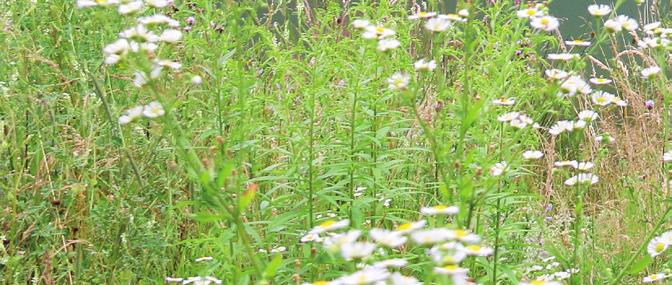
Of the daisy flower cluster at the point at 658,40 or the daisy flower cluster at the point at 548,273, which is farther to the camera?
the daisy flower cluster at the point at 548,273

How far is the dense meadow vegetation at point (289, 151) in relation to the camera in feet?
7.13

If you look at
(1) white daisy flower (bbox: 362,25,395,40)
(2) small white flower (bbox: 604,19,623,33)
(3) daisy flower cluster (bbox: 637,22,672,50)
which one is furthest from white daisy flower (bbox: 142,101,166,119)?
(3) daisy flower cluster (bbox: 637,22,672,50)

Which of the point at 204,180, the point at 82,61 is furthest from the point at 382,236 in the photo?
the point at 82,61

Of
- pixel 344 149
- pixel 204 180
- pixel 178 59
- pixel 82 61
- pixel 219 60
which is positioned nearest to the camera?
pixel 204 180

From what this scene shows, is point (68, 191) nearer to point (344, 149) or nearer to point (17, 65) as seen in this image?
point (17, 65)

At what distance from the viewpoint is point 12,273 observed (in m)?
2.71

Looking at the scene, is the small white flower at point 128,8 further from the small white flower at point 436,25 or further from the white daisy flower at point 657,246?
the white daisy flower at point 657,246

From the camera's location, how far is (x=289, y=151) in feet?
9.52

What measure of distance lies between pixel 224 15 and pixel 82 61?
84 cm

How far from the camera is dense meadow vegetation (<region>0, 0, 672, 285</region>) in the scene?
2172mm

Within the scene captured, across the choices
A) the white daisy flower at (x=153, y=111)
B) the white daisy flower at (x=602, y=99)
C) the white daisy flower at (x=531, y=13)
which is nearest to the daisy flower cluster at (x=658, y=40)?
the white daisy flower at (x=602, y=99)

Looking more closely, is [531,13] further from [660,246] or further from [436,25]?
[660,246]

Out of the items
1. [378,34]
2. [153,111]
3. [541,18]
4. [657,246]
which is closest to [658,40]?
[541,18]

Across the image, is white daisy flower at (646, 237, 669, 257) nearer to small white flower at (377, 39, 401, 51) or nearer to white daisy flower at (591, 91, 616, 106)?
white daisy flower at (591, 91, 616, 106)
